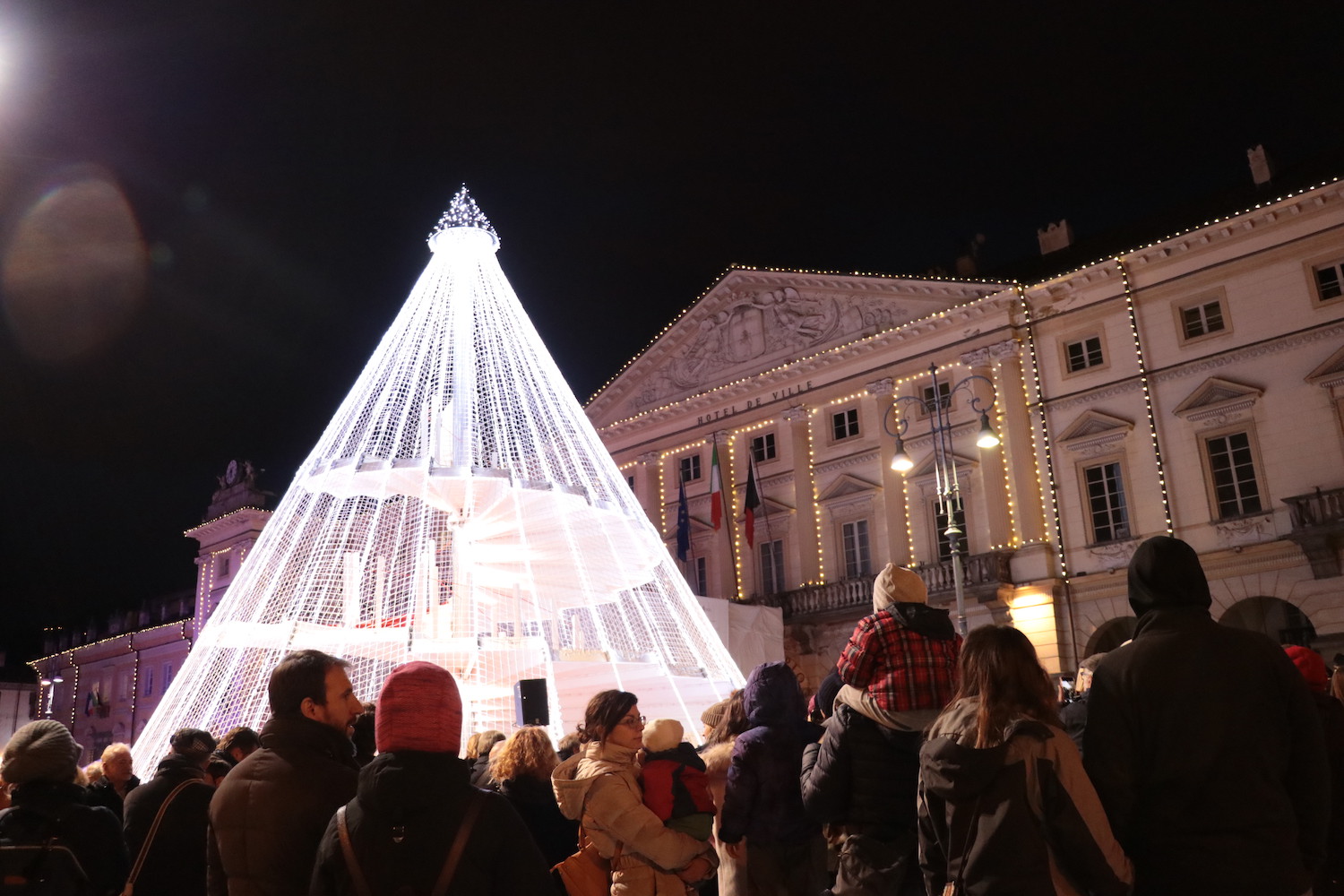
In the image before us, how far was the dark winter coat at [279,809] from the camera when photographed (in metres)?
3.39

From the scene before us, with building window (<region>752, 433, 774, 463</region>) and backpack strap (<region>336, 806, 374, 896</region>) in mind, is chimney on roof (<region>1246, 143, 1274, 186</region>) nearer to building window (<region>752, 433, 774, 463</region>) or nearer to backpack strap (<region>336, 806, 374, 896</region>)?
building window (<region>752, 433, 774, 463</region>)

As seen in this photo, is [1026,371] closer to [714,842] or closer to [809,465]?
[809,465]

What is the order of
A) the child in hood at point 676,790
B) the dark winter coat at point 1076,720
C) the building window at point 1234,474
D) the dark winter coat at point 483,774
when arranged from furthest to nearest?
the building window at point 1234,474 → the dark winter coat at point 483,774 → the child in hood at point 676,790 → the dark winter coat at point 1076,720

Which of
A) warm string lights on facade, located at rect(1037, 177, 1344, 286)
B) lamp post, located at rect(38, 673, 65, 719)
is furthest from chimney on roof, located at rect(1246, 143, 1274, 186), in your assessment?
lamp post, located at rect(38, 673, 65, 719)

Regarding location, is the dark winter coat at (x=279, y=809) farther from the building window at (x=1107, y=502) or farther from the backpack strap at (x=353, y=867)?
the building window at (x=1107, y=502)

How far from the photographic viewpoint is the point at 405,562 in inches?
593

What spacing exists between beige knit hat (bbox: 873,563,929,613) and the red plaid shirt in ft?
0.41

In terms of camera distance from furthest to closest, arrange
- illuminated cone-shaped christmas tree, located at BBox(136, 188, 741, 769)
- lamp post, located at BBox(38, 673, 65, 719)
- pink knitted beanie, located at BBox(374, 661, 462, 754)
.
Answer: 1. lamp post, located at BBox(38, 673, 65, 719)
2. illuminated cone-shaped christmas tree, located at BBox(136, 188, 741, 769)
3. pink knitted beanie, located at BBox(374, 661, 462, 754)

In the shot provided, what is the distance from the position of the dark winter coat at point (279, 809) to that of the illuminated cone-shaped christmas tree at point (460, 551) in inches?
288

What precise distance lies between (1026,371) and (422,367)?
17914 mm

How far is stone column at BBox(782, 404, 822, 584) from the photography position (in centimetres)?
2909

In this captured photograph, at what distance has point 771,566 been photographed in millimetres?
30062

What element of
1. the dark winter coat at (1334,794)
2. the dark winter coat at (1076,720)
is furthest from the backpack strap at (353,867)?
the dark winter coat at (1334,794)

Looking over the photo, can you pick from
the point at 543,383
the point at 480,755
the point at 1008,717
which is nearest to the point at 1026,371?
the point at 543,383
